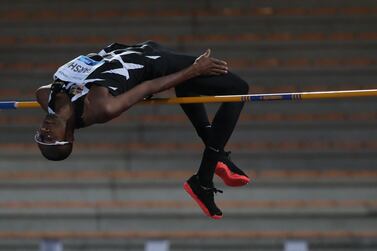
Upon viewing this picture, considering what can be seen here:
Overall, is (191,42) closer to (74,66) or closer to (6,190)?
(6,190)

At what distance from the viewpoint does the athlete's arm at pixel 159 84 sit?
4.56 m

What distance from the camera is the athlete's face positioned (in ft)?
15.2

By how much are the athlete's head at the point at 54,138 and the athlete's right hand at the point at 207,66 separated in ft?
2.25

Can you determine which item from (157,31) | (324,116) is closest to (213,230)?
(324,116)

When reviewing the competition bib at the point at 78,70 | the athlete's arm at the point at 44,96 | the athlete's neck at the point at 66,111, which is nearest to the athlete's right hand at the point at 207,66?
the competition bib at the point at 78,70

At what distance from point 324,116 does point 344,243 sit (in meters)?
1.13

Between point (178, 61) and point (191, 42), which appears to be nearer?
point (178, 61)

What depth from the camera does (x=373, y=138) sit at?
8.10 meters

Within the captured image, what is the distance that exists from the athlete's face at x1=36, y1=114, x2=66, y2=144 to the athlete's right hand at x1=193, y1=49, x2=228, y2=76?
0.69 m

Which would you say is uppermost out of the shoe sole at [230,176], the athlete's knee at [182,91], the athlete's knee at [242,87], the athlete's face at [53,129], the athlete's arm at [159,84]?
the athlete's arm at [159,84]

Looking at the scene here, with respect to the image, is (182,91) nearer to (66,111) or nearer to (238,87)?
(238,87)

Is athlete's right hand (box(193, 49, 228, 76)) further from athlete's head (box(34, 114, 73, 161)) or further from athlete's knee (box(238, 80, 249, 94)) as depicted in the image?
athlete's head (box(34, 114, 73, 161))

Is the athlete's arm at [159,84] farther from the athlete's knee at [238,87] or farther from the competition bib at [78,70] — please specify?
the competition bib at [78,70]

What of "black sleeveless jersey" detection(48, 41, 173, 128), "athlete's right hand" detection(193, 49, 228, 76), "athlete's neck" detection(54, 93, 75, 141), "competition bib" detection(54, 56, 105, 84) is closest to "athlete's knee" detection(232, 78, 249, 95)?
"athlete's right hand" detection(193, 49, 228, 76)
